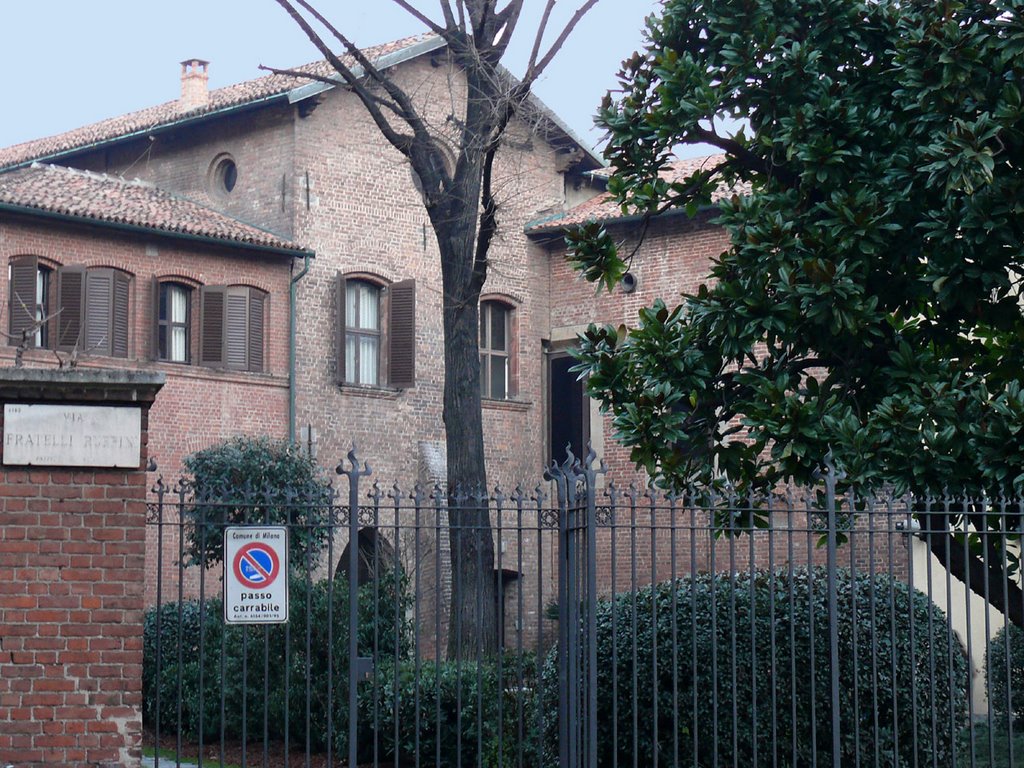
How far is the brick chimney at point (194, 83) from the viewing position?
26484 mm

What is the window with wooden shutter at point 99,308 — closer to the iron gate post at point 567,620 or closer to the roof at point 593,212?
the roof at point 593,212

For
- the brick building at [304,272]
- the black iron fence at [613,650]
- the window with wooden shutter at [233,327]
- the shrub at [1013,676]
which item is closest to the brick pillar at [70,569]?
the black iron fence at [613,650]

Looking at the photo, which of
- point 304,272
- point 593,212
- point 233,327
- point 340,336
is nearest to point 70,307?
point 233,327

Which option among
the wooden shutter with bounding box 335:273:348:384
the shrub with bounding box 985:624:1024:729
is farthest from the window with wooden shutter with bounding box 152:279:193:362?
the shrub with bounding box 985:624:1024:729

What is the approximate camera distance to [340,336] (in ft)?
78.2

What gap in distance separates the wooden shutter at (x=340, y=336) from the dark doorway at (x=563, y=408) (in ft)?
13.7

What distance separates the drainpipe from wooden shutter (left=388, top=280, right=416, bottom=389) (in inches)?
62.9

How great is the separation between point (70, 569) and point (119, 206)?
1522cm

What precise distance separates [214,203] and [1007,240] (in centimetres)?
1760

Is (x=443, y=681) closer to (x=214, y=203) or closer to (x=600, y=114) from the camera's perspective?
(x=600, y=114)

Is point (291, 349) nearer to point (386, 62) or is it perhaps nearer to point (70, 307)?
point (70, 307)

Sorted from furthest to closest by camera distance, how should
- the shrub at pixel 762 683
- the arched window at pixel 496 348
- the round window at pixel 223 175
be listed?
the arched window at pixel 496 348
the round window at pixel 223 175
the shrub at pixel 762 683

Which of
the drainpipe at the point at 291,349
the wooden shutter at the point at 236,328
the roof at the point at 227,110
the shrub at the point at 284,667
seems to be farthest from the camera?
the roof at the point at 227,110

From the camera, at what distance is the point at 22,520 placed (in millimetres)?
7605
